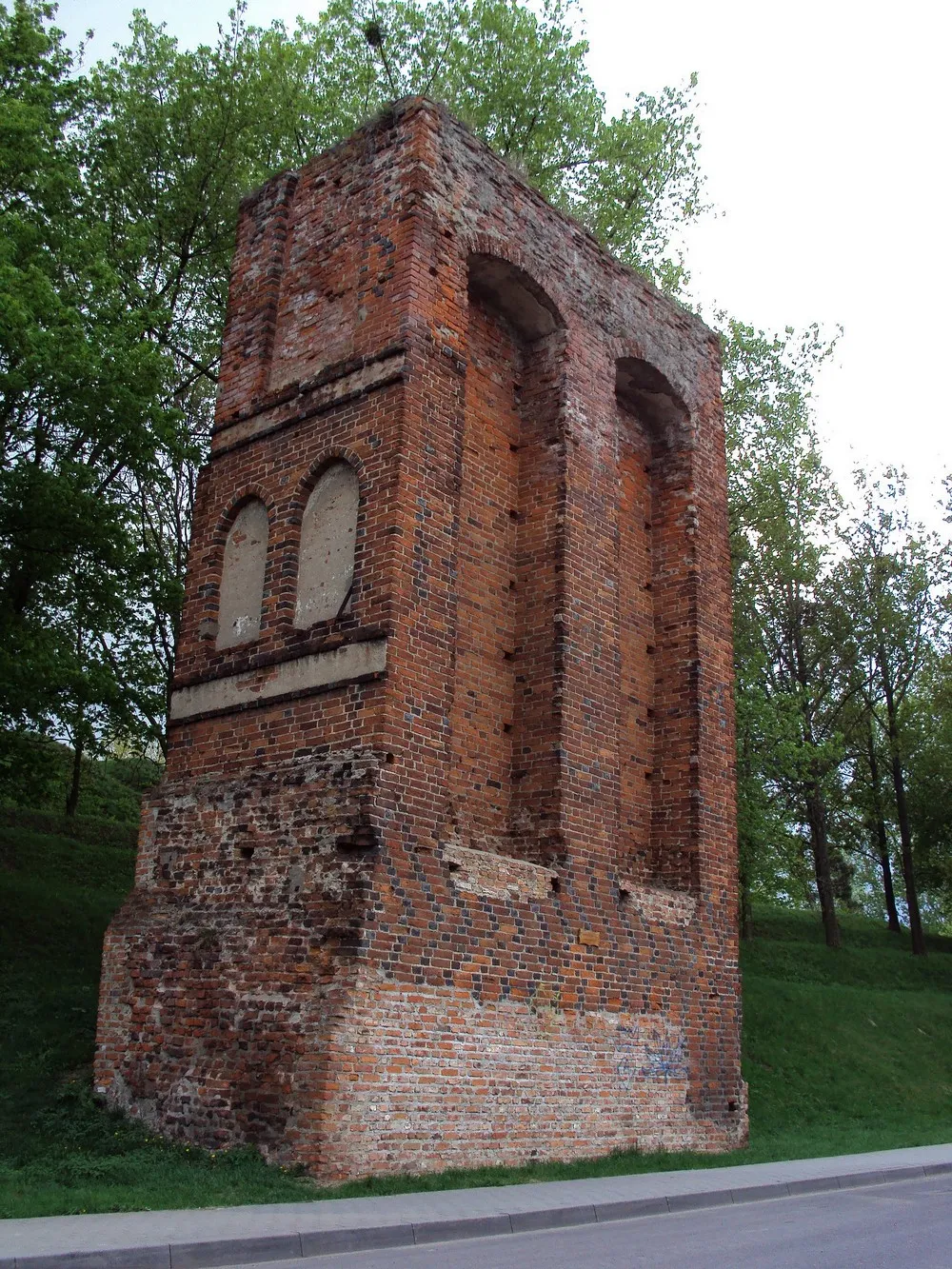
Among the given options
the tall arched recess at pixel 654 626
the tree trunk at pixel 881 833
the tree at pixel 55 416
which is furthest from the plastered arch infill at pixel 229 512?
the tree trunk at pixel 881 833

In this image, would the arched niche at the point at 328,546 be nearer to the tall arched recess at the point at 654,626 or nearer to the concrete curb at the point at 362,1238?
the tall arched recess at the point at 654,626

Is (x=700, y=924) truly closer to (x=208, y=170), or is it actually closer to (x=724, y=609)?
(x=724, y=609)

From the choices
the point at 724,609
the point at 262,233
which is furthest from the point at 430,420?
the point at 724,609

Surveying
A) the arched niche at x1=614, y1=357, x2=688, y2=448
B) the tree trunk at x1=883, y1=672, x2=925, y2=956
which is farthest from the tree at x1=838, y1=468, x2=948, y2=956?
the arched niche at x1=614, y1=357, x2=688, y2=448

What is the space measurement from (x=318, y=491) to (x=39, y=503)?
13.3ft

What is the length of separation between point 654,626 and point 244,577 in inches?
184

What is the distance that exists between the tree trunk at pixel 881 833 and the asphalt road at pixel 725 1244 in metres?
22.3

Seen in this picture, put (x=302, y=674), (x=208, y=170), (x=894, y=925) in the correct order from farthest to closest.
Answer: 1. (x=894, y=925)
2. (x=208, y=170)
3. (x=302, y=674)

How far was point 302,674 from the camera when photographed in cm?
919

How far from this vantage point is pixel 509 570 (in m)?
10.9

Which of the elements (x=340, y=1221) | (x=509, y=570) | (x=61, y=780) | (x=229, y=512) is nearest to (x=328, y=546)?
(x=229, y=512)

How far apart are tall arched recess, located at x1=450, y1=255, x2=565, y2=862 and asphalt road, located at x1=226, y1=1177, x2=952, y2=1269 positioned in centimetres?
330

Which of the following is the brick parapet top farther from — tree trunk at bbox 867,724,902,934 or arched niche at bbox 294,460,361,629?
tree trunk at bbox 867,724,902,934

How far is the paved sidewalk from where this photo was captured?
17.1ft
